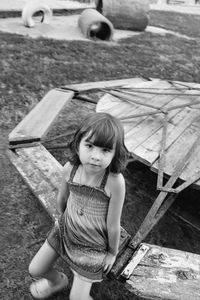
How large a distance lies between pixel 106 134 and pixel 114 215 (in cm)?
50

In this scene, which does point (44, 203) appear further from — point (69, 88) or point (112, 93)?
point (69, 88)

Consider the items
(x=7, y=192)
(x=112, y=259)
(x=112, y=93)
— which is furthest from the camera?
(x=112, y=93)

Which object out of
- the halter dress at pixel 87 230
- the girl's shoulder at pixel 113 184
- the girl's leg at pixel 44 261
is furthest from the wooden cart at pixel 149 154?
the girl's shoulder at pixel 113 184

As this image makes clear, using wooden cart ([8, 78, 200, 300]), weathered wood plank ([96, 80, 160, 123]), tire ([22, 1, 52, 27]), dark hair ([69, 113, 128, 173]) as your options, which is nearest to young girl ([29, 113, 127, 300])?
dark hair ([69, 113, 128, 173])

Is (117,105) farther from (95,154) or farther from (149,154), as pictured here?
(95,154)

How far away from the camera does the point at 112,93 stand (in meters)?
4.45

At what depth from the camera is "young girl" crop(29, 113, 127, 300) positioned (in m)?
2.08

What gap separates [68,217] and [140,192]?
187cm

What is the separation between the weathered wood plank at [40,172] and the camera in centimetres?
298

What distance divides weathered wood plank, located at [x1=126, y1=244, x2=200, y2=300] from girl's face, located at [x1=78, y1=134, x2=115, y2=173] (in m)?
0.70

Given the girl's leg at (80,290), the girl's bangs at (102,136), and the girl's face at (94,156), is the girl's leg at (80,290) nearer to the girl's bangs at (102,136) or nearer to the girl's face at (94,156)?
the girl's face at (94,156)

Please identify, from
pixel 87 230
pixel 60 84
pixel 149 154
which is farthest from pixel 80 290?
pixel 60 84

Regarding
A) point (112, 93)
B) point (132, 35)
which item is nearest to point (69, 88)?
point (112, 93)

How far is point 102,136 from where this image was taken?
6.73ft
